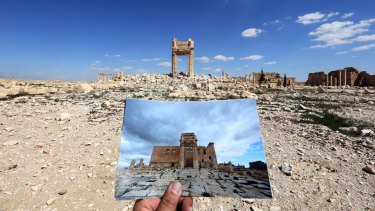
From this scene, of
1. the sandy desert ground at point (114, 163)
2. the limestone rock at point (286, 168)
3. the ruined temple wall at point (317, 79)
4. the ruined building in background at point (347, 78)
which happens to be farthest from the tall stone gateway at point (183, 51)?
the limestone rock at point (286, 168)

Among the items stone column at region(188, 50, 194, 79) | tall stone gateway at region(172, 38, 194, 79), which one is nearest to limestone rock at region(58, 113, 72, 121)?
stone column at region(188, 50, 194, 79)

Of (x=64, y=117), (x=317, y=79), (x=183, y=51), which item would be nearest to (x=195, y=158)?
(x=64, y=117)

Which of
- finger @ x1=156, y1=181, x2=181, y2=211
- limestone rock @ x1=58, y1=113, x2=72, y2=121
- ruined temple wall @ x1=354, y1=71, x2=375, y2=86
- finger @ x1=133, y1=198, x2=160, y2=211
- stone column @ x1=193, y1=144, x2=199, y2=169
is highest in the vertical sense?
ruined temple wall @ x1=354, y1=71, x2=375, y2=86

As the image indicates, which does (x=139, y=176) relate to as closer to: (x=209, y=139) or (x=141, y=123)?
(x=141, y=123)

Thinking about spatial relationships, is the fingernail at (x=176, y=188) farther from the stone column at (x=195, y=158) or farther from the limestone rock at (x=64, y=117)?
the limestone rock at (x=64, y=117)

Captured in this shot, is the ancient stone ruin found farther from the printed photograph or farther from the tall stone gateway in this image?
the tall stone gateway

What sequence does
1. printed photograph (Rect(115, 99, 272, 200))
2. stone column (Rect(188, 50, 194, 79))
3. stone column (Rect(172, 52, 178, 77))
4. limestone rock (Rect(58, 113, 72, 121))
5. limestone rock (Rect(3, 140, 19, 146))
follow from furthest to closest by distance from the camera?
stone column (Rect(172, 52, 178, 77)) → stone column (Rect(188, 50, 194, 79)) → limestone rock (Rect(58, 113, 72, 121)) → limestone rock (Rect(3, 140, 19, 146)) → printed photograph (Rect(115, 99, 272, 200))

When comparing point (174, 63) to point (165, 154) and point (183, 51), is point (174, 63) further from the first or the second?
point (165, 154)
